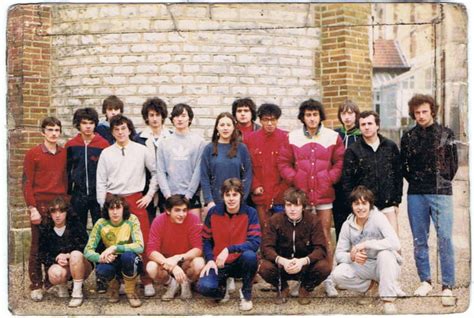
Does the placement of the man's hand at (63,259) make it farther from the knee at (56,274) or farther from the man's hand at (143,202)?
the man's hand at (143,202)

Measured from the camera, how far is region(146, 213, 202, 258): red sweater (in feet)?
15.9

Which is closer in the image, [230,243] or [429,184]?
[230,243]

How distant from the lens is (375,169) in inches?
193

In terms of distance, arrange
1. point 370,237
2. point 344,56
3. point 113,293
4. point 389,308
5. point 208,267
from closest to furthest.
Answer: point 208,267 < point 370,237 < point 389,308 < point 113,293 < point 344,56

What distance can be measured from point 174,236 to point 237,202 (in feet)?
2.02

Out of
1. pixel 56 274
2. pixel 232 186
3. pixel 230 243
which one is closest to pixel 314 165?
pixel 232 186

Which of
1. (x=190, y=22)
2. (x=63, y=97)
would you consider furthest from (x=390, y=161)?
(x=63, y=97)

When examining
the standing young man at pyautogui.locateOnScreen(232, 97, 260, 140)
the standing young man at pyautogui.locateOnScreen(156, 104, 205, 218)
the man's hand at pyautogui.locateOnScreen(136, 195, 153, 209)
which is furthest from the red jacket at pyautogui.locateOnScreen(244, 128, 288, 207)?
the man's hand at pyautogui.locateOnScreen(136, 195, 153, 209)

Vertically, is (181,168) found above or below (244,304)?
above

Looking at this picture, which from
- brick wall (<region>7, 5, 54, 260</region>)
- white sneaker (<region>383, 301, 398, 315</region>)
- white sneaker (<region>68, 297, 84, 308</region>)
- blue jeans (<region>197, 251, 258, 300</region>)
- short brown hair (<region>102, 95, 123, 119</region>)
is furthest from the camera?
short brown hair (<region>102, 95, 123, 119</region>)

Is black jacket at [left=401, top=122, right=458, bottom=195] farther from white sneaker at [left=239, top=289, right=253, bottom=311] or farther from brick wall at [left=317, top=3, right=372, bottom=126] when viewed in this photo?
white sneaker at [left=239, top=289, right=253, bottom=311]

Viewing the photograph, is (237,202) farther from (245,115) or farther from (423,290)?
(423,290)

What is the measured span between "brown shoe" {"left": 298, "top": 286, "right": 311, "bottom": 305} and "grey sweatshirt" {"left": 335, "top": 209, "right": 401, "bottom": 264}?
0.39 meters

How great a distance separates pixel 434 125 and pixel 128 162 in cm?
271
